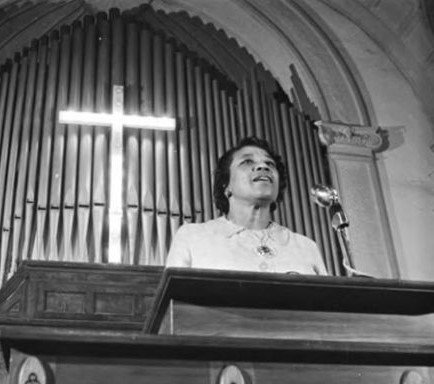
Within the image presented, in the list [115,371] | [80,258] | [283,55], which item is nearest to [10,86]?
[80,258]

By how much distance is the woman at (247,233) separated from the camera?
289cm

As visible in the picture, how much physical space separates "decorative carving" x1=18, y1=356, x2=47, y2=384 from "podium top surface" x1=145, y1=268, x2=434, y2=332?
36cm

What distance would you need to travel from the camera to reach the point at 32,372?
1.73 metres

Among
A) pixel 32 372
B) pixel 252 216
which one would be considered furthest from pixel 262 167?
pixel 32 372

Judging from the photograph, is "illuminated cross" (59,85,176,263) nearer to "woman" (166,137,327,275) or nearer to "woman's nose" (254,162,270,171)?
"woman" (166,137,327,275)

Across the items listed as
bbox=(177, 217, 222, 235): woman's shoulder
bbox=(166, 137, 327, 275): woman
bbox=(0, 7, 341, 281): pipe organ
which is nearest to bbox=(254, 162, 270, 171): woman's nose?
bbox=(166, 137, 327, 275): woman

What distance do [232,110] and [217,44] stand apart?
2.07 ft

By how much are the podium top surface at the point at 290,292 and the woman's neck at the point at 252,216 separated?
3.41ft

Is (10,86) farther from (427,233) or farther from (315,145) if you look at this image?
(427,233)

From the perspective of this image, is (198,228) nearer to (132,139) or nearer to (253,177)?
(253,177)

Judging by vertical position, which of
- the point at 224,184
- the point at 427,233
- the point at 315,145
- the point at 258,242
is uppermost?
the point at 315,145

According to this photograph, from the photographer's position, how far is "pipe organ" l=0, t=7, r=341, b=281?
183 inches

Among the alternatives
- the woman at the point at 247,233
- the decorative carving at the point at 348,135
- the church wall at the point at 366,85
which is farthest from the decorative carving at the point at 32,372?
the decorative carving at the point at 348,135

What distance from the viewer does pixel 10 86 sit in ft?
17.4
